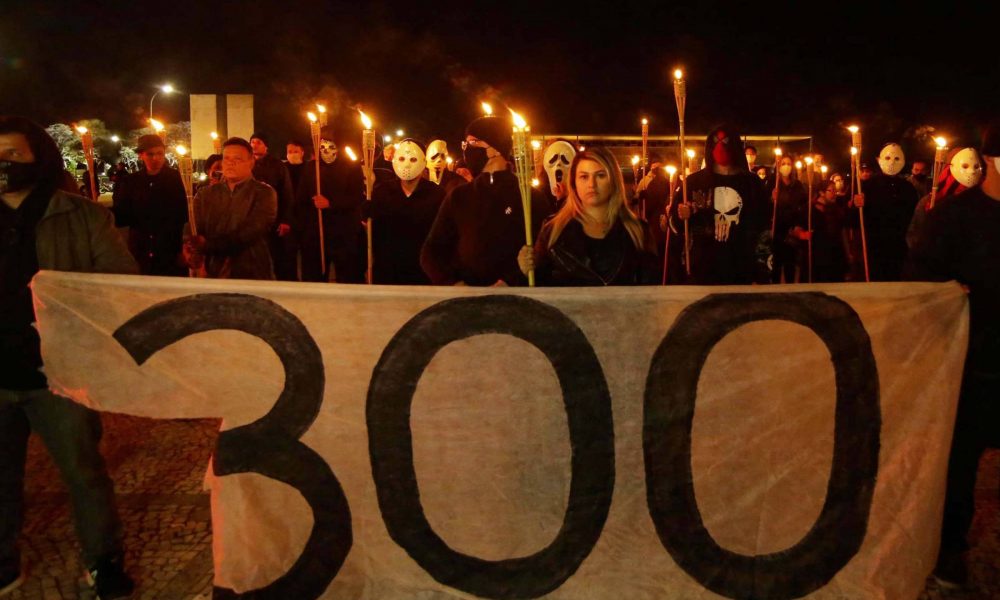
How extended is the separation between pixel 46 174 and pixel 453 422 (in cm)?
201

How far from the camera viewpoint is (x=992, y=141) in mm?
3574

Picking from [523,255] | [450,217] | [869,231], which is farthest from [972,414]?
[869,231]

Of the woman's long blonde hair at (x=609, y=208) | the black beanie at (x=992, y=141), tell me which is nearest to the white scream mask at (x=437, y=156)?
the woman's long blonde hair at (x=609, y=208)

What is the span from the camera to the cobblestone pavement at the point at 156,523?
354 centimetres

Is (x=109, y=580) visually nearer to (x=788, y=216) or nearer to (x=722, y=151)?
(x=722, y=151)

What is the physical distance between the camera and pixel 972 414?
3.60 metres

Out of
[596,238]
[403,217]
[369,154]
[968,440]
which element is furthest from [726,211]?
[369,154]

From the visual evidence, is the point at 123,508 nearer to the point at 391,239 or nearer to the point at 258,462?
the point at 258,462

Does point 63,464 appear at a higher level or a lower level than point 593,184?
lower

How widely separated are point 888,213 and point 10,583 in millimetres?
7696

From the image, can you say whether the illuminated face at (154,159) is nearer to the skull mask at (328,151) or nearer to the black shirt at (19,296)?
the skull mask at (328,151)

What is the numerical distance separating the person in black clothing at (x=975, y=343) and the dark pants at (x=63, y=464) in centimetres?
355

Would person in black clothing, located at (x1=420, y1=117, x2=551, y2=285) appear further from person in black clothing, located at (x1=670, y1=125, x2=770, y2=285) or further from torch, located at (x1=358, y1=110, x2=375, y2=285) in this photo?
torch, located at (x1=358, y1=110, x2=375, y2=285)

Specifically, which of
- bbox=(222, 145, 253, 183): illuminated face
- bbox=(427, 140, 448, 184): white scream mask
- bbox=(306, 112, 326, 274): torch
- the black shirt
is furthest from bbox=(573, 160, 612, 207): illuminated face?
Answer: bbox=(427, 140, 448, 184): white scream mask
